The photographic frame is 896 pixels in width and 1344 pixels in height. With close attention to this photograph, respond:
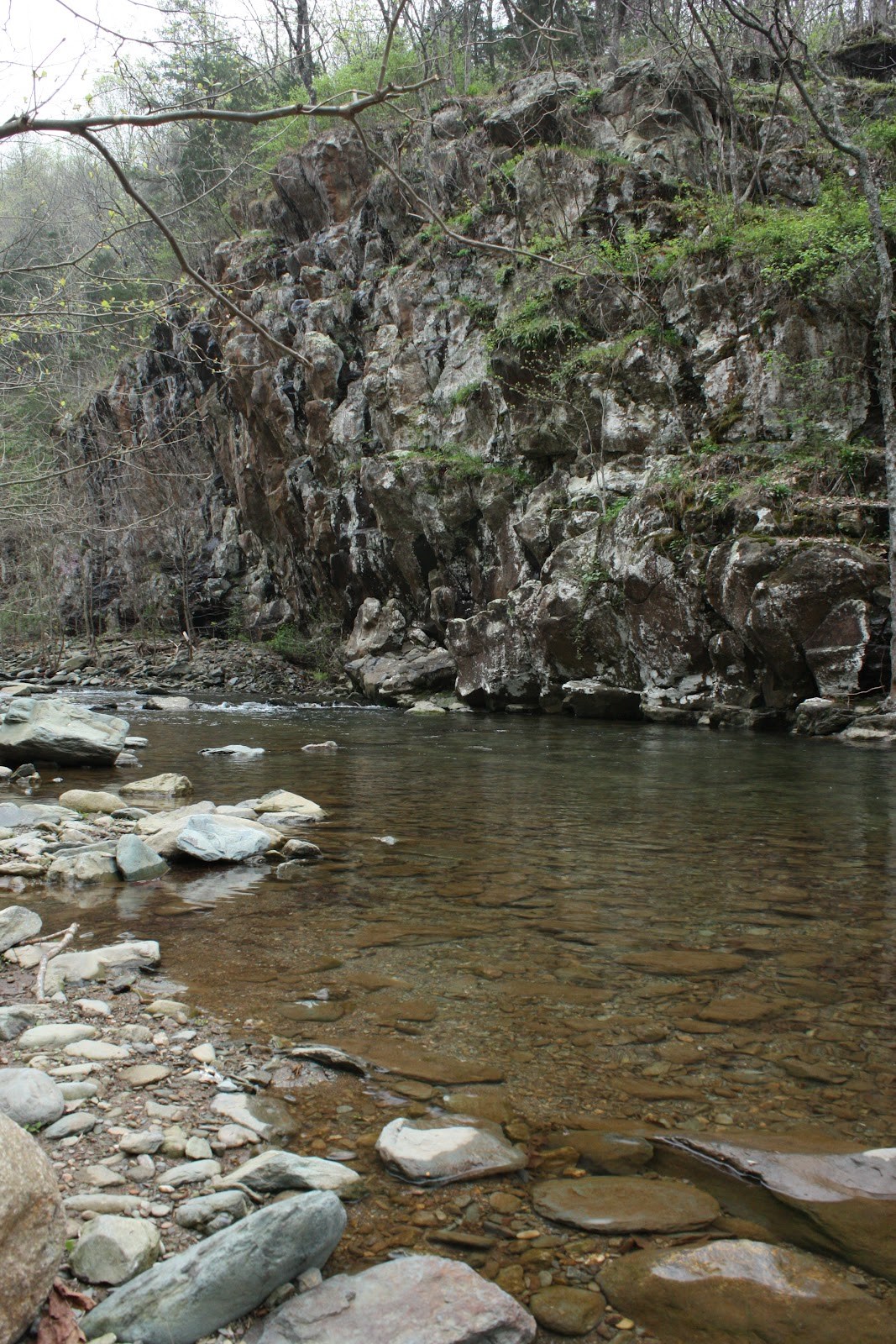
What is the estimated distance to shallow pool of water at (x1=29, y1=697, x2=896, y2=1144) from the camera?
2484 millimetres

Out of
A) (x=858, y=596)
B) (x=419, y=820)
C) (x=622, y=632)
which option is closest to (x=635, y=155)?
(x=622, y=632)

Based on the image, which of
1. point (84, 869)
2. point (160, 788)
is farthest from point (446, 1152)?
point (160, 788)

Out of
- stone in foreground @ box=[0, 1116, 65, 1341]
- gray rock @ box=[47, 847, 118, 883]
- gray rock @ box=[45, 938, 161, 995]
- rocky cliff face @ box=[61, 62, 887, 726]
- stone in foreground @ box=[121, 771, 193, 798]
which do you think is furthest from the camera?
rocky cliff face @ box=[61, 62, 887, 726]

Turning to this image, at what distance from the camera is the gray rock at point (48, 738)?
366 inches

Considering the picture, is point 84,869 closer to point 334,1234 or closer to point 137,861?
point 137,861

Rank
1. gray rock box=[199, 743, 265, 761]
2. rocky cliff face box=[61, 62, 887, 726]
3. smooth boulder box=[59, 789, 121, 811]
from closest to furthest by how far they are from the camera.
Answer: smooth boulder box=[59, 789, 121, 811] → gray rock box=[199, 743, 265, 761] → rocky cliff face box=[61, 62, 887, 726]

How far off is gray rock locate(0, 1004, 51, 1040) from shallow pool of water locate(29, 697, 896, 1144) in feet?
1.82

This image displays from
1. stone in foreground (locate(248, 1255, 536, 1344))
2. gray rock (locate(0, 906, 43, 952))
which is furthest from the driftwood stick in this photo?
stone in foreground (locate(248, 1255, 536, 1344))

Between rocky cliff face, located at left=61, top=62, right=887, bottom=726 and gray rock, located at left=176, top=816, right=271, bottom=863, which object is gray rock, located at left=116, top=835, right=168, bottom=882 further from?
rocky cliff face, located at left=61, top=62, right=887, bottom=726

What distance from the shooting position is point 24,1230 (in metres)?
1.38

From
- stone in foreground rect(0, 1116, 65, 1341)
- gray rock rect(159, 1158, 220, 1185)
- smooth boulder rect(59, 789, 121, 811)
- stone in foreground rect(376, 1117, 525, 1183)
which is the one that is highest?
stone in foreground rect(0, 1116, 65, 1341)

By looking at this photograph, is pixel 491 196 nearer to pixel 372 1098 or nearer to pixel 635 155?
pixel 635 155

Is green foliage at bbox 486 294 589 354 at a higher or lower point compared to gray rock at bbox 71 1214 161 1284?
higher

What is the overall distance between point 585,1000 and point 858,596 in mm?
11041
